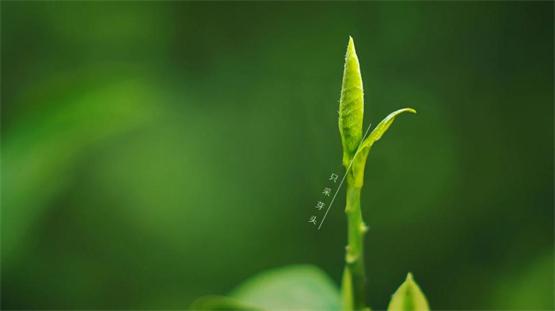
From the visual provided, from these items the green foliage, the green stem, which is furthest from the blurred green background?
A: the green stem

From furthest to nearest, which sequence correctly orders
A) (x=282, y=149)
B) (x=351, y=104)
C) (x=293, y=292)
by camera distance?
1. (x=282, y=149)
2. (x=293, y=292)
3. (x=351, y=104)

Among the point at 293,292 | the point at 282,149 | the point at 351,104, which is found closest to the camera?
the point at 351,104

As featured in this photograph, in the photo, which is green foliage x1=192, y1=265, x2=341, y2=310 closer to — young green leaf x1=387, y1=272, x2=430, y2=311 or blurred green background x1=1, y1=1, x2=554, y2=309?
young green leaf x1=387, y1=272, x2=430, y2=311

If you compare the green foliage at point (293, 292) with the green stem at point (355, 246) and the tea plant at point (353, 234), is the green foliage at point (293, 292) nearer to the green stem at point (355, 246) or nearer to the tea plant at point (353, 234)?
the tea plant at point (353, 234)

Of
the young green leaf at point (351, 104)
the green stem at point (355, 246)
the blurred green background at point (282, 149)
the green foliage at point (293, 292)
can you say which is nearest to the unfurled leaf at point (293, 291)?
the green foliage at point (293, 292)

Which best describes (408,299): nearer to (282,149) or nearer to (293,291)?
(293,291)

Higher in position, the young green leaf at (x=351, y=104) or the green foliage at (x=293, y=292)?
the young green leaf at (x=351, y=104)

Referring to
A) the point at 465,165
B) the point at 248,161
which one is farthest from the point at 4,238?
the point at 465,165

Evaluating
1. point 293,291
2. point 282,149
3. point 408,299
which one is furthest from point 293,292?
point 282,149
